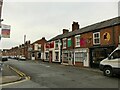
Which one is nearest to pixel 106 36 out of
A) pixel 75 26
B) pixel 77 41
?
pixel 77 41

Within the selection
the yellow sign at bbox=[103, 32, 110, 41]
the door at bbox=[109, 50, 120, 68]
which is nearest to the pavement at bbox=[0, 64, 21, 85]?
the door at bbox=[109, 50, 120, 68]

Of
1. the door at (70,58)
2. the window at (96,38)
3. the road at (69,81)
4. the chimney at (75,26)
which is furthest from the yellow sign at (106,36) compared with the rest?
the chimney at (75,26)

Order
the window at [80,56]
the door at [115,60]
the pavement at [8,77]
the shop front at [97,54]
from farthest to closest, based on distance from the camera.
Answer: the window at [80,56] → the shop front at [97,54] → the door at [115,60] → the pavement at [8,77]

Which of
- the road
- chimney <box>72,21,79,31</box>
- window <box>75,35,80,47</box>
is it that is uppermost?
chimney <box>72,21,79,31</box>

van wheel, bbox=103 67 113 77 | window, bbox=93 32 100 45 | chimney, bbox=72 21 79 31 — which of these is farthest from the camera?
chimney, bbox=72 21 79 31

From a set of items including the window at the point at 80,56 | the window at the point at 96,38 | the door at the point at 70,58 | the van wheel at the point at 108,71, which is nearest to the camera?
the van wheel at the point at 108,71

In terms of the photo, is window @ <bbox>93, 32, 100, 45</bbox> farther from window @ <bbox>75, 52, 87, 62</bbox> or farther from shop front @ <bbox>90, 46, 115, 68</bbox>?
window @ <bbox>75, 52, 87, 62</bbox>

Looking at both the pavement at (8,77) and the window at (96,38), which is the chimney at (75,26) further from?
the pavement at (8,77)

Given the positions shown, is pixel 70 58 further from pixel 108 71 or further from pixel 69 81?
pixel 69 81

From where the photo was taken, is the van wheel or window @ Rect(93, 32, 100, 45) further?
window @ Rect(93, 32, 100, 45)

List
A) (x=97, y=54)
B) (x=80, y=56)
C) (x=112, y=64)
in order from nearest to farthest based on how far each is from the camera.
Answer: (x=112, y=64) < (x=97, y=54) < (x=80, y=56)

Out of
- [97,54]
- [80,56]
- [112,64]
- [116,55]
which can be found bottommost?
[112,64]

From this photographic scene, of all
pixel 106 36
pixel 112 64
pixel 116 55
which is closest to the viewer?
pixel 112 64

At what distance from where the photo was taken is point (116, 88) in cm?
1114
